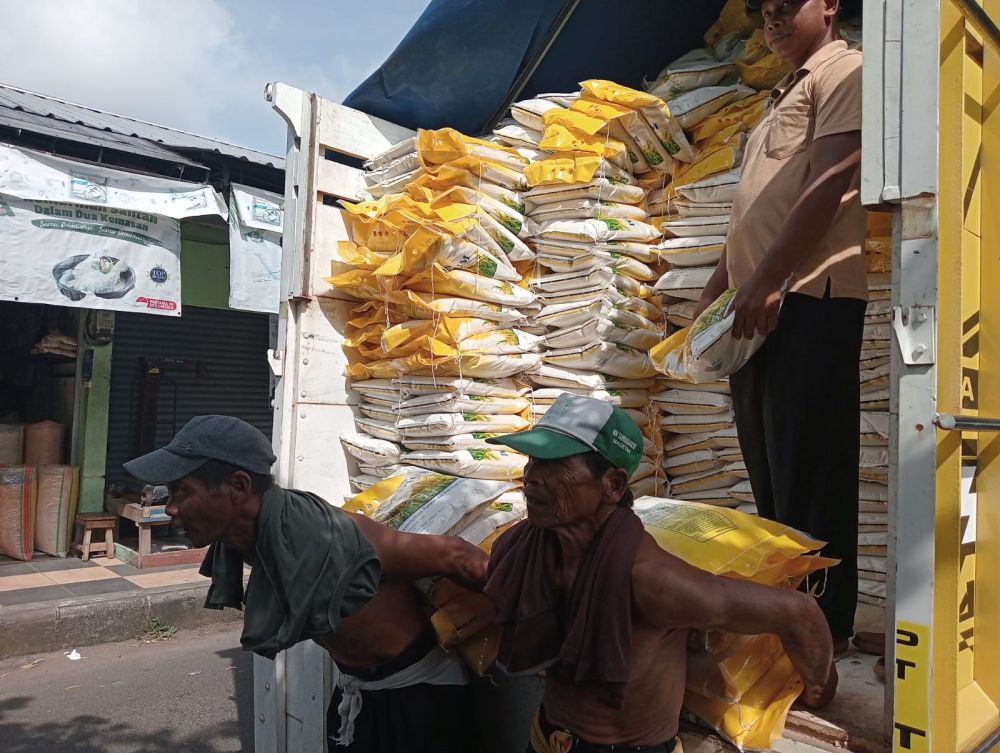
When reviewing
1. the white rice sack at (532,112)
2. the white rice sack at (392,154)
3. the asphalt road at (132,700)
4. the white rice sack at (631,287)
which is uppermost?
the white rice sack at (532,112)

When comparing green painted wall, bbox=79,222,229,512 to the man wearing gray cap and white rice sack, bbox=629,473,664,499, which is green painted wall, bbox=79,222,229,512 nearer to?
white rice sack, bbox=629,473,664,499

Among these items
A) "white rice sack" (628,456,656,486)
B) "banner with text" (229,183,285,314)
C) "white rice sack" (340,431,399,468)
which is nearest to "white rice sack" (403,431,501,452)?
"white rice sack" (340,431,399,468)

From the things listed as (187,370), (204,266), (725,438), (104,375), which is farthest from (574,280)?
(187,370)

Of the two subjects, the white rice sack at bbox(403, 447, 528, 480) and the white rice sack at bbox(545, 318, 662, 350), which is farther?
the white rice sack at bbox(545, 318, 662, 350)

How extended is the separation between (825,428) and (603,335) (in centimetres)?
113

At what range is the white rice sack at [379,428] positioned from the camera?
3.24 meters

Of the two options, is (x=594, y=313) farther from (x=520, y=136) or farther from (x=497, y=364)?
(x=520, y=136)

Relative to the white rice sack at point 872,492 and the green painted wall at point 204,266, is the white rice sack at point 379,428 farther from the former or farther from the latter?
the green painted wall at point 204,266

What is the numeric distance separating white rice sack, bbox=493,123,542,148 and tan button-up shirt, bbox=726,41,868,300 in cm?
121

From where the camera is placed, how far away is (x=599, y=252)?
3191 millimetres

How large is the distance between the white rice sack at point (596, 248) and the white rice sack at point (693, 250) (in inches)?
2.2

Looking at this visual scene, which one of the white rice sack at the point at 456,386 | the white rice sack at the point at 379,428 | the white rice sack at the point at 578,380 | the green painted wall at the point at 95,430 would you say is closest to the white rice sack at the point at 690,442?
the white rice sack at the point at 578,380

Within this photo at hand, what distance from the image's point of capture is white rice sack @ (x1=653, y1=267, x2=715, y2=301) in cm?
311

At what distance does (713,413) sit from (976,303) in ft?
5.11
